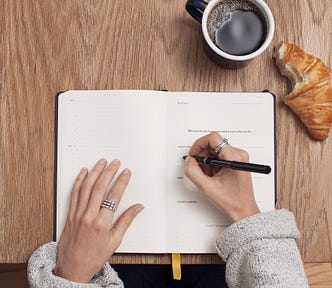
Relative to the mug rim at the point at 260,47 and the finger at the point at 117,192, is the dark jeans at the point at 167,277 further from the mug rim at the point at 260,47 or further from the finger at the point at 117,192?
the mug rim at the point at 260,47

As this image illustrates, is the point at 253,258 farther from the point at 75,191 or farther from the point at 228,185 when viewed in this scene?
the point at 75,191

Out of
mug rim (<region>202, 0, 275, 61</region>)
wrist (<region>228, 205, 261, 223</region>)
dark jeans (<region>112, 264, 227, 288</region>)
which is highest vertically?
mug rim (<region>202, 0, 275, 61</region>)

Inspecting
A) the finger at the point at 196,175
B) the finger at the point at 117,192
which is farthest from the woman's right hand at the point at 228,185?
the finger at the point at 117,192

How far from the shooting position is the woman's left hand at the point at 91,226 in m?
0.71

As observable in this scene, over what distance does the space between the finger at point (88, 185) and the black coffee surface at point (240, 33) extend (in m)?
0.27

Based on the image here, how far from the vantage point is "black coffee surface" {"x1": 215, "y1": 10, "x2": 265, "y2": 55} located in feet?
2.26

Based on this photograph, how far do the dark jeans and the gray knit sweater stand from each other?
27cm

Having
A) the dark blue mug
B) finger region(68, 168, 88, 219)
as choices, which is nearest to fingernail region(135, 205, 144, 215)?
finger region(68, 168, 88, 219)

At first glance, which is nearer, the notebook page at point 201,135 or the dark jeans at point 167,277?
the notebook page at point 201,135

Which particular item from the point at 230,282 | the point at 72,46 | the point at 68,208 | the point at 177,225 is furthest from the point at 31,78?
the point at 230,282

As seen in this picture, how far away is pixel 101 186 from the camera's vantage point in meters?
0.73

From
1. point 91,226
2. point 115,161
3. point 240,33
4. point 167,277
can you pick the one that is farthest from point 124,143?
point 167,277

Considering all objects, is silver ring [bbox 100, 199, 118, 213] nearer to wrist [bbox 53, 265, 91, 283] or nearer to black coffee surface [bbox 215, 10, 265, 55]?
wrist [bbox 53, 265, 91, 283]

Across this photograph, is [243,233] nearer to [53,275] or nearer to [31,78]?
[53,275]
